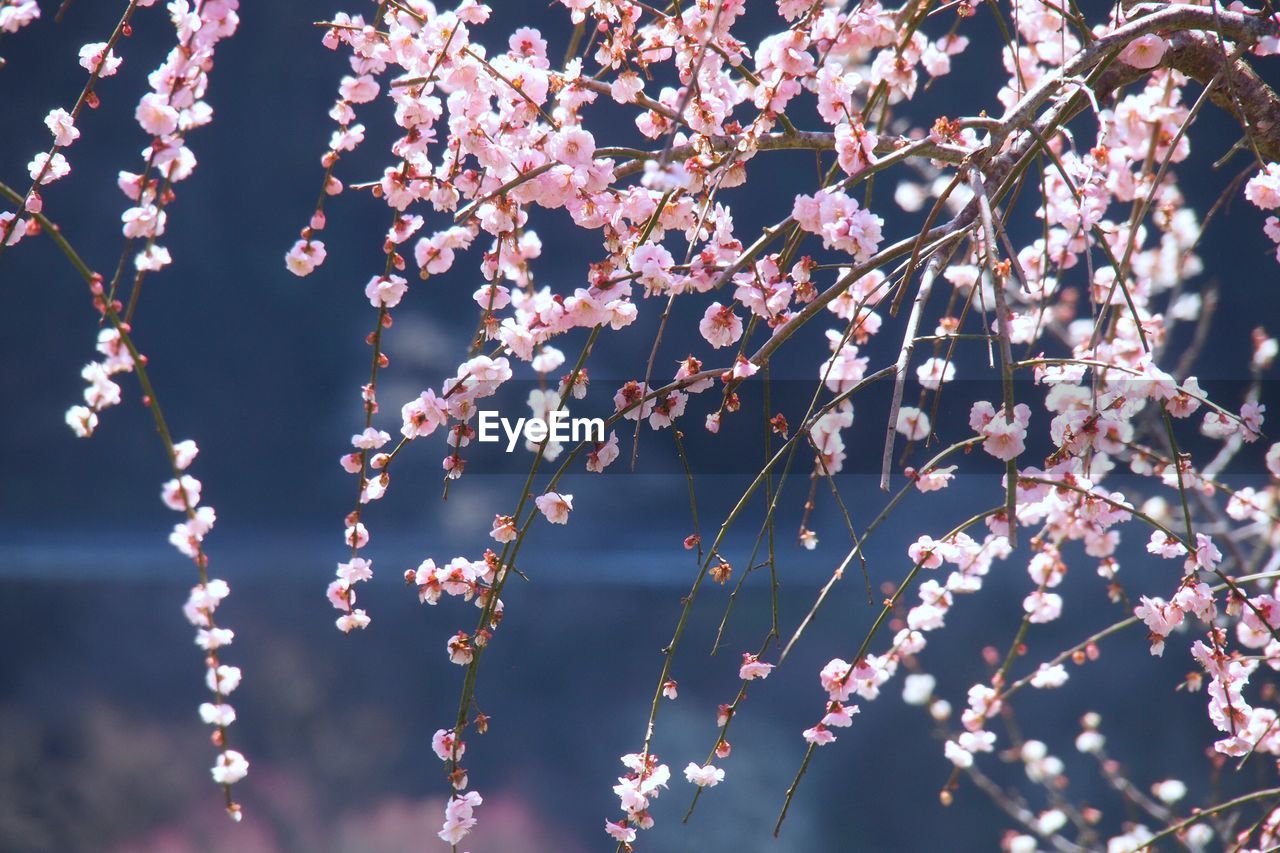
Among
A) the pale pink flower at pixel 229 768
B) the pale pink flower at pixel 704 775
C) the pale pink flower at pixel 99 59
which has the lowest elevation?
the pale pink flower at pixel 704 775

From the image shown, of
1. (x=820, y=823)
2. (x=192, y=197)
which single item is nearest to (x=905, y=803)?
(x=820, y=823)

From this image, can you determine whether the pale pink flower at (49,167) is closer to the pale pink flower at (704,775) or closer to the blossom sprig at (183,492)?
the blossom sprig at (183,492)

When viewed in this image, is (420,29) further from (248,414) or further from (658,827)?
(658,827)

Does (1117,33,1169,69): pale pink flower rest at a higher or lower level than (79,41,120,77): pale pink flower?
lower

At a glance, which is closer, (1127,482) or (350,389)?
(350,389)

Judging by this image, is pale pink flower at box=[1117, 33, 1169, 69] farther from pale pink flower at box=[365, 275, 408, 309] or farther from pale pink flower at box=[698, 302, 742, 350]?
pale pink flower at box=[365, 275, 408, 309]

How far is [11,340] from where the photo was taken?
184 centimetres

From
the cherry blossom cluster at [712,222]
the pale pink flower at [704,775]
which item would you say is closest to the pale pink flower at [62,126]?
the cherry blossom cluster at [712,222]

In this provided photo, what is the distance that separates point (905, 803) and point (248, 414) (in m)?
1.43

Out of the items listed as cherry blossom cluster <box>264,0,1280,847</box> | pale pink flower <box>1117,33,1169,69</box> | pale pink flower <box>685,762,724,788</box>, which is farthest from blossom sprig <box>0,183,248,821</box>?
pale pink flower <box>1117,33,1169,69</box>

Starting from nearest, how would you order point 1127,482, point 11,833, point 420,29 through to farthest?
1. point 420,29
2. point 11,833
3. point 1127,482

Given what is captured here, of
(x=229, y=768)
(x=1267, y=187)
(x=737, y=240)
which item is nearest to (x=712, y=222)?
(x=737, y=240)

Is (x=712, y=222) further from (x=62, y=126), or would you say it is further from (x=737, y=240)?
(x=62, y=126)

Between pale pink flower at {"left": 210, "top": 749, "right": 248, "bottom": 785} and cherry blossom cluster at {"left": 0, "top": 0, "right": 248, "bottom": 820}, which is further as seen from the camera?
pale pink flower at {"left": 210, "top": 749, "right": 248, "bottom": 785}
